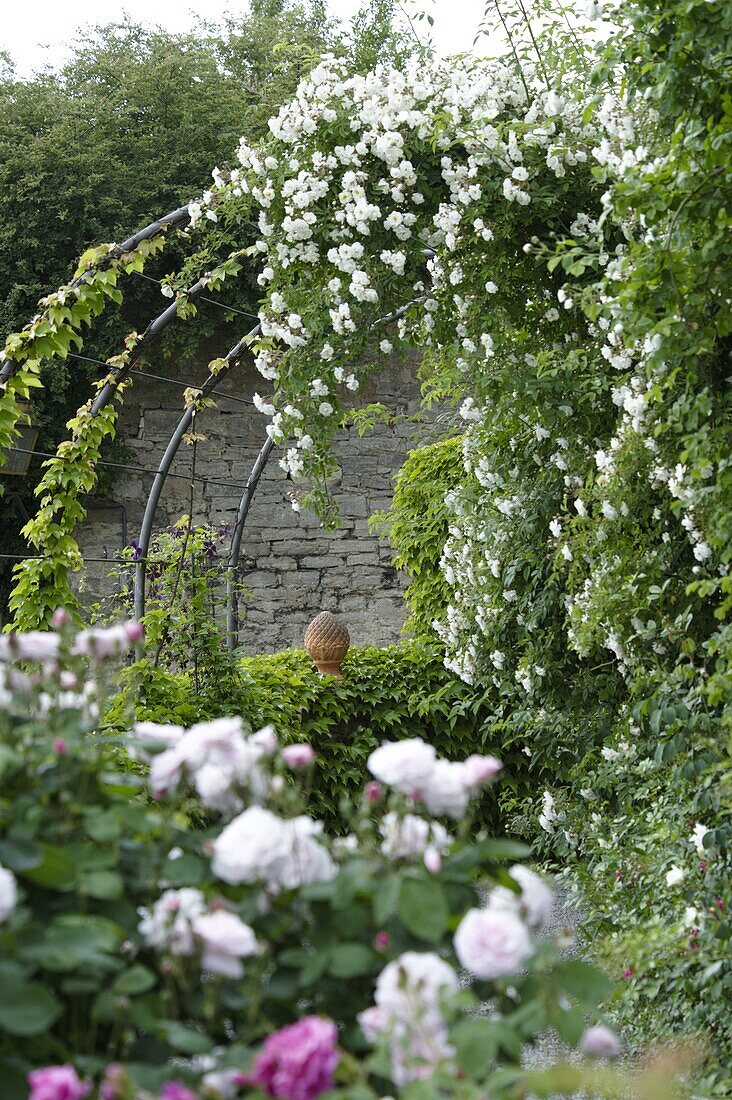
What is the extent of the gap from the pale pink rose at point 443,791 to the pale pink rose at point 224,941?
249 mm

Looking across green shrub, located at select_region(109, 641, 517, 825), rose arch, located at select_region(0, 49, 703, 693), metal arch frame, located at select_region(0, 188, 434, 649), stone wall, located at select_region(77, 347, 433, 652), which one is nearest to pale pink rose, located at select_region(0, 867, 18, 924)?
rose arch, located at select_region(0, 49, 703, 693)

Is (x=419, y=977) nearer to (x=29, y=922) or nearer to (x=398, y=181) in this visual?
(x=29, y=922)

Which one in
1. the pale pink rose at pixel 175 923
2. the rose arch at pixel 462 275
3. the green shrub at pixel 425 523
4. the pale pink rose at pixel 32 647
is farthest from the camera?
the green shrub at pixel 425 523

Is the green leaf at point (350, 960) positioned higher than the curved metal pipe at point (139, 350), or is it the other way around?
the curved metal pipe at point (139, 350)

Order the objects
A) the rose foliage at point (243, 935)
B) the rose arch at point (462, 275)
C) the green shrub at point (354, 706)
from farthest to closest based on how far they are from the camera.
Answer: the green shrub at point (354, 706), the rose arch at point (462, 275), the rose foliage at point (243, 935)

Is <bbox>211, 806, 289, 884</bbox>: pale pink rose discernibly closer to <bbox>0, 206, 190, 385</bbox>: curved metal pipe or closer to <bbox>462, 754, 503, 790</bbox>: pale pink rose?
<bbox>462, 754, 503, 790</bbox>: pale pink rose

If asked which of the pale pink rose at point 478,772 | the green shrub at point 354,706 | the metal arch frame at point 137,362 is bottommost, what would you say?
the green shrub at point 354,706

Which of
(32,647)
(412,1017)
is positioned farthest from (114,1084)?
(32,647)

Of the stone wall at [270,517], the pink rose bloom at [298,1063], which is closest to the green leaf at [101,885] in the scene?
the pink rose bloom at [298,1063]

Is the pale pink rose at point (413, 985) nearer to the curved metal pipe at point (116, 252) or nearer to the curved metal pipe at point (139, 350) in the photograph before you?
the curved metal pipe at point (116, 252)

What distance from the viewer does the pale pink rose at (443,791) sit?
123 cm

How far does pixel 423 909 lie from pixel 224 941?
7.8 inches

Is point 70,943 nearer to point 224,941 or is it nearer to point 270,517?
point 224,941

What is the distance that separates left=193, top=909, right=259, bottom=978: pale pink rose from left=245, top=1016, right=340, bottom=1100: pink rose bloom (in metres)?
0.09
